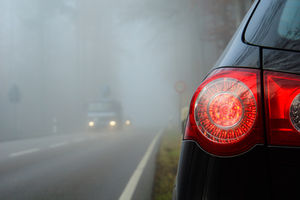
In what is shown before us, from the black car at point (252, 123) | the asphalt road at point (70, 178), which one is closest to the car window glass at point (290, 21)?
the black car at point (252, 123)

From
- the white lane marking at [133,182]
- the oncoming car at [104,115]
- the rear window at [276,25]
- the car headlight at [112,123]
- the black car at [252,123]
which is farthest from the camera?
the car headlight at [112,123]

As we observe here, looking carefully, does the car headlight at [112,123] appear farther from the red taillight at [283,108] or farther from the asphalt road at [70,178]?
the red taillight at [283,108]

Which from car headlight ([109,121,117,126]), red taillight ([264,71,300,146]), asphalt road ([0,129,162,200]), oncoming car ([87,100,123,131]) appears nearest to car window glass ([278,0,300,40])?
red taillight ([264,71,300,146])

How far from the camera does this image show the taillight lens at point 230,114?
1.38 metres

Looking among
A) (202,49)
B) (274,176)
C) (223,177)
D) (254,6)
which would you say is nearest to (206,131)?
(223,177)

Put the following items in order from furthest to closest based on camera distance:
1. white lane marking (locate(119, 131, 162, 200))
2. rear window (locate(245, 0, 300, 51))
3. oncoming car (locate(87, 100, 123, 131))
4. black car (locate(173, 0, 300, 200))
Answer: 1. oncoming car (locate(87, 100, 123, 131))
2. white lane marking (locate(119, 131, 162, 200))
3. rear window (locate(245, 0, 300, 51))
4. black car (locate(173, 0, 300, 200))

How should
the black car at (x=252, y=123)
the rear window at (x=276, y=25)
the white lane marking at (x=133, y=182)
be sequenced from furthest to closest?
1. the white lane marking at (x=133, y=182)
2. the rear window at (x=276, y=25)
3. the black car at (x=252, y=123)

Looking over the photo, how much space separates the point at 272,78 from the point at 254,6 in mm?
507

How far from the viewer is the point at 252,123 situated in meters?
1.39

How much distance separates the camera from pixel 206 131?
4.77ft

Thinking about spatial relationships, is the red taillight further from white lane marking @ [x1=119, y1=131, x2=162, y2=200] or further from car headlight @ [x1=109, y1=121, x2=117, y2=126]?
car headlight @ [x1=109, y1=121, x2=117, y2=126]

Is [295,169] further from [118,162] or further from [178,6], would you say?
[178,6]

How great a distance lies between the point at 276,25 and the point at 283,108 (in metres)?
0.39

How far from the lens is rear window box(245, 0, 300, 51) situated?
146 cm
